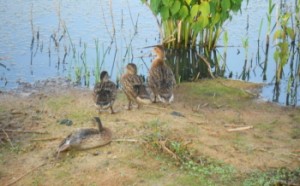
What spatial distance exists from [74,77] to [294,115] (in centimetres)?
449

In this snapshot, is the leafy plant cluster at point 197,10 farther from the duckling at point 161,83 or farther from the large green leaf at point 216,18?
the duckling at point 161,83

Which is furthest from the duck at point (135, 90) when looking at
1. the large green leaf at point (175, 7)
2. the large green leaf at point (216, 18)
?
the large green leaf at point (216, 18)

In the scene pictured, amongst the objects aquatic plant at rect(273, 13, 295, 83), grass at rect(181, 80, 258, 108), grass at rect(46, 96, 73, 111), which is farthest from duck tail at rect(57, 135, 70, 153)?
aquatic plant at rect(273, 13, 295, 83)

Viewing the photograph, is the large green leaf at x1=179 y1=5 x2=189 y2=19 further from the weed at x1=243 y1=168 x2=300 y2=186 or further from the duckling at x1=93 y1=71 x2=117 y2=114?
the weed at x1=243 y1=168 x2=300 y2=186

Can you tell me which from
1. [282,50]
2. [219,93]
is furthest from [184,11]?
[282,50]

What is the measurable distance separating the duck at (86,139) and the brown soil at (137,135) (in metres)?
0.08

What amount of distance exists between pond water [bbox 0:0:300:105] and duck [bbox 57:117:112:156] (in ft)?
12.3

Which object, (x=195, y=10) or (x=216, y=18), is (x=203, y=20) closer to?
(x=216, y=18)

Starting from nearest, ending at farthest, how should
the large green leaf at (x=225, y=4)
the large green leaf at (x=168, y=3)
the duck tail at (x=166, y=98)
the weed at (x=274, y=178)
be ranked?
the weed at (x=274, y=178)
the duck tail at (x=166, y=98)
the large green leaf at (x=168, y=3)
the large green leaf at (x=225, y=4)

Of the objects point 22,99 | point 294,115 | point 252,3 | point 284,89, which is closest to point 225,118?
point 294,115

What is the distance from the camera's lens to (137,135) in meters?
7.43

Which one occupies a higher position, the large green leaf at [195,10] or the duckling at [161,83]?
the large green leaf at [195,10]

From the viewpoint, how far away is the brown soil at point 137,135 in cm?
647

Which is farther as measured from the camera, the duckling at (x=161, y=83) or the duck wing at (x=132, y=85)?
the duckling at (x=161, y=83)
